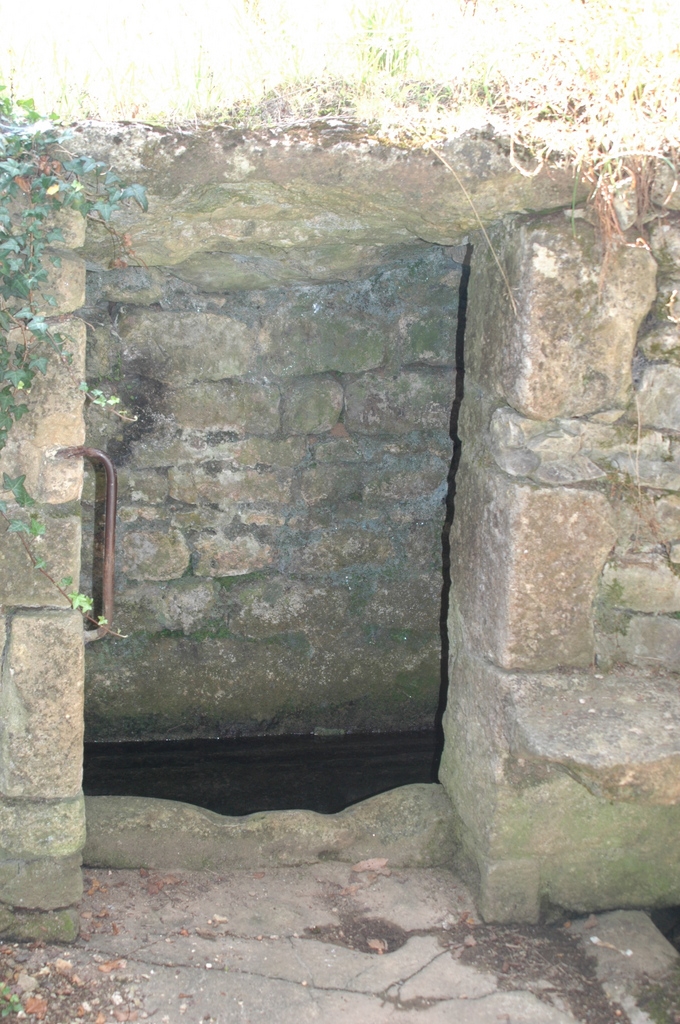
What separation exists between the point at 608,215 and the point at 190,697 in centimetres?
225

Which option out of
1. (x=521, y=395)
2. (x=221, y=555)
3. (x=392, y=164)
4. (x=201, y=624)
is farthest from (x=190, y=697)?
(x=392, y=164)

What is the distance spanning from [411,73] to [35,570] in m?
1.50

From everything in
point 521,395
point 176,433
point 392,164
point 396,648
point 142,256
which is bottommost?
point 396,648

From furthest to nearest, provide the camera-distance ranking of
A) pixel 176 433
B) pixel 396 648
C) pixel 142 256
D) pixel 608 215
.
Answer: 1. pixel 396 648
2. pixel 176 433
3. pixel 142 256
4. pixel 608 215

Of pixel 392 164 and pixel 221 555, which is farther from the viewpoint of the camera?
pixel 221 555

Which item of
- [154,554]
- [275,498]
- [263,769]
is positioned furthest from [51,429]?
[263,769]

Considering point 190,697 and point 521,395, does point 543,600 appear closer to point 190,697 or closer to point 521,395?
point 521,395

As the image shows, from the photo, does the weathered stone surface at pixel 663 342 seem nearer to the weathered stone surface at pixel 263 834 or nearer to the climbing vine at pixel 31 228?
the climbing vine at pixel 31 228

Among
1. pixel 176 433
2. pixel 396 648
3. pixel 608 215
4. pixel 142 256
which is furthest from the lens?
pixel 396 648

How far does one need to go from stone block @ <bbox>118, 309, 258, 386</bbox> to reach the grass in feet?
3.15

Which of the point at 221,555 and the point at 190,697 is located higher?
the point at 221,555

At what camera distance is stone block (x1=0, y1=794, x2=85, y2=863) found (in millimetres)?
2051

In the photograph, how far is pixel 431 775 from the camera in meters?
3.20

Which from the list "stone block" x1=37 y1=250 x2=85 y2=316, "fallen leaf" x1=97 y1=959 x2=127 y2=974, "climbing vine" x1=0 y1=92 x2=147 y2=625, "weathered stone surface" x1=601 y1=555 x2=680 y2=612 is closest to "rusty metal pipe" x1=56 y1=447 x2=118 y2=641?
"climbing vine" x1=0 y1=92 x2=147 y2=625
